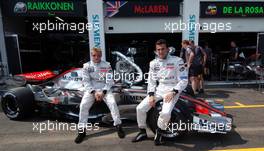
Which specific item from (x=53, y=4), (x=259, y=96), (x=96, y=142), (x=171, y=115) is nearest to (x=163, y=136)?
(x=171, y=115)

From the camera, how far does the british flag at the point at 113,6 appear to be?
898cm

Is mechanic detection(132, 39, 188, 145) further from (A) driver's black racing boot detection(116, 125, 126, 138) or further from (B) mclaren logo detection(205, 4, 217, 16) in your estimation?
(B) mclaren logo detection(205, 4, 217, 16)

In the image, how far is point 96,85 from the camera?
4.17 m

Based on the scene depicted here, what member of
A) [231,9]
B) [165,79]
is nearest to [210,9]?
[231,9]

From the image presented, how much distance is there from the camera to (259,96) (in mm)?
6660

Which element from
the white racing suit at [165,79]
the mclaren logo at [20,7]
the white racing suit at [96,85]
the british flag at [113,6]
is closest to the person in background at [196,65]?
the white racing suit at [165,79]

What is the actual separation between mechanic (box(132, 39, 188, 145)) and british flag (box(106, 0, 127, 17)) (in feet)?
19.3

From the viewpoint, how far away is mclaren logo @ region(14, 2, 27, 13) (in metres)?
8.84

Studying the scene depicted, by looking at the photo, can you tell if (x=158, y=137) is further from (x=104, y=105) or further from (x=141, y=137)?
(x=104, y=105)

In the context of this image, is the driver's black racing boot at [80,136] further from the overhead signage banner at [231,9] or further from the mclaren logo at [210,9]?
the mclaren logo at [210,9]

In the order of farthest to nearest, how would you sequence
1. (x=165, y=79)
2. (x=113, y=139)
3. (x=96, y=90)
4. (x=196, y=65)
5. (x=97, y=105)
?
(x=196, y=65), (x=97, y=105), (x=96, y=90), (x=113, y=139), (x=165, y=79)

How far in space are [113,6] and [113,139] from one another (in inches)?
251

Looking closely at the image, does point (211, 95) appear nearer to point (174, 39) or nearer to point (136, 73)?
point (136, 73)

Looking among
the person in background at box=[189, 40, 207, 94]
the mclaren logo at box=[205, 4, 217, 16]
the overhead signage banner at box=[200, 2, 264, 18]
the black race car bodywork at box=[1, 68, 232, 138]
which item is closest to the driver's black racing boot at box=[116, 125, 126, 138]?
the black race car bodywork at box=[1, 68, 232, 138]
